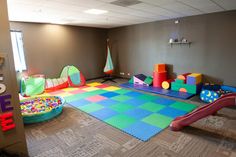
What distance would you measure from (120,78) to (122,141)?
5.07m

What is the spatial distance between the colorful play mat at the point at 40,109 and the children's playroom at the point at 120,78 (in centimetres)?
2

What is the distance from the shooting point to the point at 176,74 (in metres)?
5.71

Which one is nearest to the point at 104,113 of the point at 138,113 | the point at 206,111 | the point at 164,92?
the point at 138,113

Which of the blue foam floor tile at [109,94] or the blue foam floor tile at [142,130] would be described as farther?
the blue foam floor tile at [109,94]

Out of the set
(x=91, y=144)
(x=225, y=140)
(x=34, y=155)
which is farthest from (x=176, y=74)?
(x=34, y=155)

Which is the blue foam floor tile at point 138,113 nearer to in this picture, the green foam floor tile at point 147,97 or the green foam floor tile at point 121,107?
the green foam floor tile at point 121,107

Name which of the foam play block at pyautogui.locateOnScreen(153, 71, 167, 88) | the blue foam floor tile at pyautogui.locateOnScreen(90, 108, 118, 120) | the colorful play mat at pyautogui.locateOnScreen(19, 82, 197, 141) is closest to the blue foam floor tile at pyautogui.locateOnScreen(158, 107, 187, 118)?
the colorful play mat at pyautogui.locateOnScreen(19, 82, 197, 141)

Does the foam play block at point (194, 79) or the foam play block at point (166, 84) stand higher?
the foam play block at point (194, 79)

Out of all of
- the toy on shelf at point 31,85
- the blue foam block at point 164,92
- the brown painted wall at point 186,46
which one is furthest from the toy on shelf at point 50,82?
the brown painted wall at point 186,46

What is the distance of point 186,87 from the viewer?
496 cm

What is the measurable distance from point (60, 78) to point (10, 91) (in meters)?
4.26

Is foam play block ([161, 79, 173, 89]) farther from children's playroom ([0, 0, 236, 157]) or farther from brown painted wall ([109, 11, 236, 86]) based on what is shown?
brown painted wall ([109, 11, 236, 86])

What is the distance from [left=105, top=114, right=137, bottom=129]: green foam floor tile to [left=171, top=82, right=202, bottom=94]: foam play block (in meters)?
2.50

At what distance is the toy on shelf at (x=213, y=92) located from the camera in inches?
159
